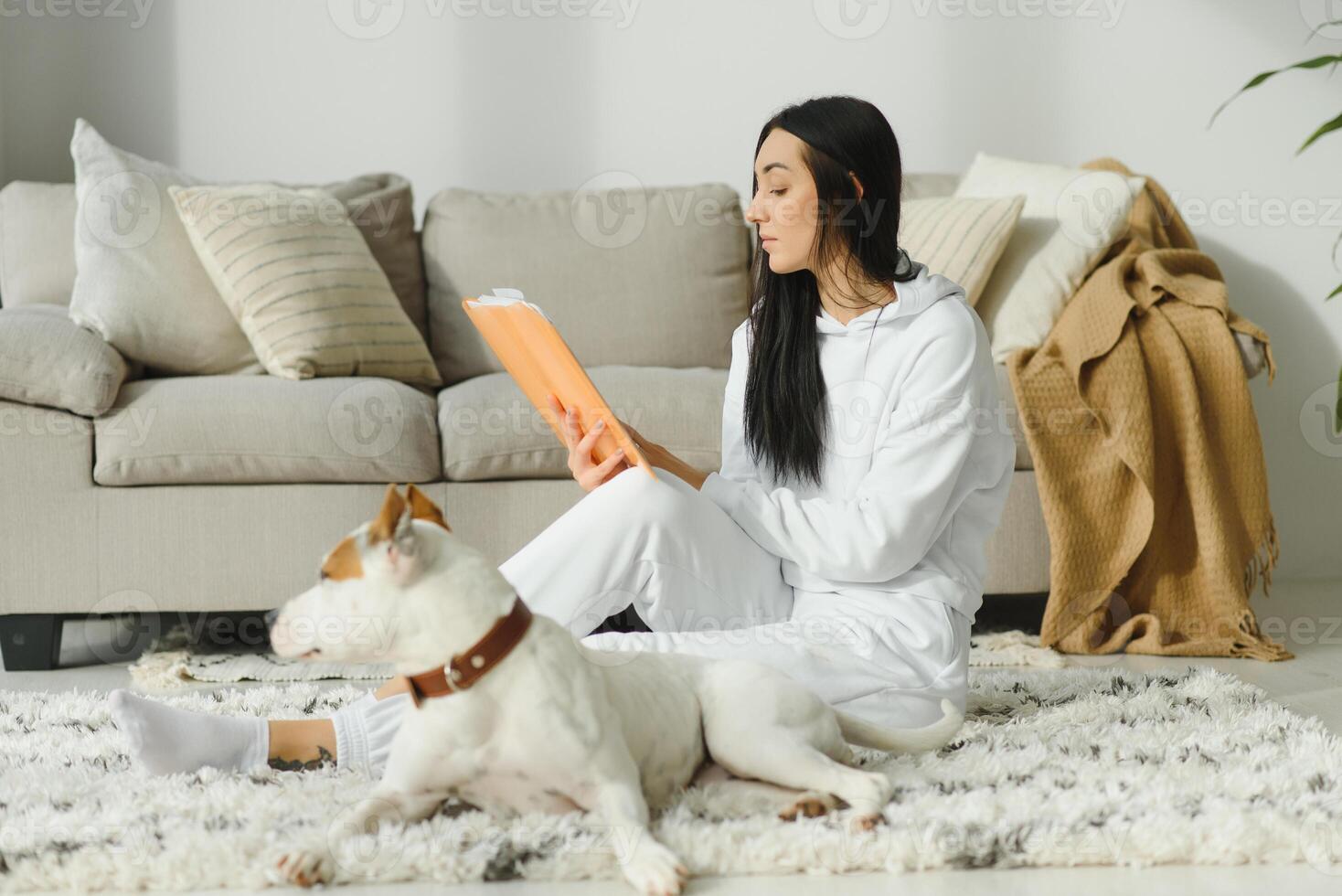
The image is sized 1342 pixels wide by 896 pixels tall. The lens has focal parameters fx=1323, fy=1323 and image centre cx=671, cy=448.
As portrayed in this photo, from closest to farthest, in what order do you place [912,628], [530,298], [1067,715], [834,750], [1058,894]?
1. [1058,894]
2. [834,750]
3. [912,628]
4. [1067,715]
5. [530,298]

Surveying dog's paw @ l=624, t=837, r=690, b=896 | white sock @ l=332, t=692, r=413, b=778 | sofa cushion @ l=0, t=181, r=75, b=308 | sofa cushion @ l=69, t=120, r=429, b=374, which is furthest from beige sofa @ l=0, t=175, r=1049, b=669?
dog's paw @ l=624, t=837, r=690, b=896

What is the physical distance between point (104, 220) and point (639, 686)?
203 centimetres

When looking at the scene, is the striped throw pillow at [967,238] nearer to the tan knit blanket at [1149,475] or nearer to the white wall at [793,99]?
the tan knit blanket at [1149,475]

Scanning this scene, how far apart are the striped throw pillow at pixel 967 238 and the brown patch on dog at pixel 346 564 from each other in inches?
74.7

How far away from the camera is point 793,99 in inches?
140

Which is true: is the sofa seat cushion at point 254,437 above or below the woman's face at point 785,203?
below

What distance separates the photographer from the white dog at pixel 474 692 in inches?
46.3

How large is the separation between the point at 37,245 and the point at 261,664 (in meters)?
1.33

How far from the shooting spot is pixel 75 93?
3422 millimetres

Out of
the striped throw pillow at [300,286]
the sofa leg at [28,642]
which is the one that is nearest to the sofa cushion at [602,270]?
the striped throw pillow at [300,286]

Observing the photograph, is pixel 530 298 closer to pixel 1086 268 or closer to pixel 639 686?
pixel 1086 268

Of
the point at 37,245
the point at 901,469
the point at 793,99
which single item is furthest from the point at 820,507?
the point at 37,245

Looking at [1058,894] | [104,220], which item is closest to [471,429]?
[104,220]

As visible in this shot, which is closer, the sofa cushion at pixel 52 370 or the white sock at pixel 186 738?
the white sock at pixel 186 738
